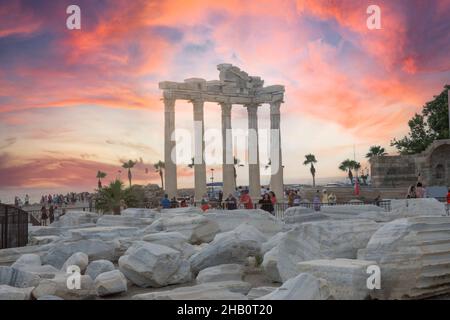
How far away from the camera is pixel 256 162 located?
38625 millimetres

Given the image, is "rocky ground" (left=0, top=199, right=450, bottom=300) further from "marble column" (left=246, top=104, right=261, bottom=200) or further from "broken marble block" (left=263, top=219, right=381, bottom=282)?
"marble column" (left=246, top=104, right=261, bottom=200)

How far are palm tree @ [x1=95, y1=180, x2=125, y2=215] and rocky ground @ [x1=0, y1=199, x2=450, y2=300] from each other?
40.2 ft

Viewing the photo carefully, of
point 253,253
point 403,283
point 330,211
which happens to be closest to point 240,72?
point 330,211

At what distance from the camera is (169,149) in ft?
112

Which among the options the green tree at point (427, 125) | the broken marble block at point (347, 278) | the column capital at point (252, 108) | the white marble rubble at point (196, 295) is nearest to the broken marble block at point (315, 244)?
the broken marble block at point (347, 278)

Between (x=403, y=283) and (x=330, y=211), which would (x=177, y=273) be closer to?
(x=403, y=283)

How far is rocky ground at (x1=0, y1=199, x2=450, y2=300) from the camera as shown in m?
7.16

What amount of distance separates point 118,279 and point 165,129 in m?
25.9

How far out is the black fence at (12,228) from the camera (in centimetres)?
1309

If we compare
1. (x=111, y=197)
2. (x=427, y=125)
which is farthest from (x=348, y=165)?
(x=111, y=197)

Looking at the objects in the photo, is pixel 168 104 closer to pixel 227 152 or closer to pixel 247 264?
pixel 227 152

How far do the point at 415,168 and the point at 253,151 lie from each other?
11399mm

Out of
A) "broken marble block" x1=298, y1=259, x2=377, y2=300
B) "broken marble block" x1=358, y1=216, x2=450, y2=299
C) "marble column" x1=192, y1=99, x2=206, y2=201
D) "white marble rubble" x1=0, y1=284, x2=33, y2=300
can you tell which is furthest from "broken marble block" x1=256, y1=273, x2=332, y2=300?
"marble column" x1=192, y1=99, x2=206, y2=201
